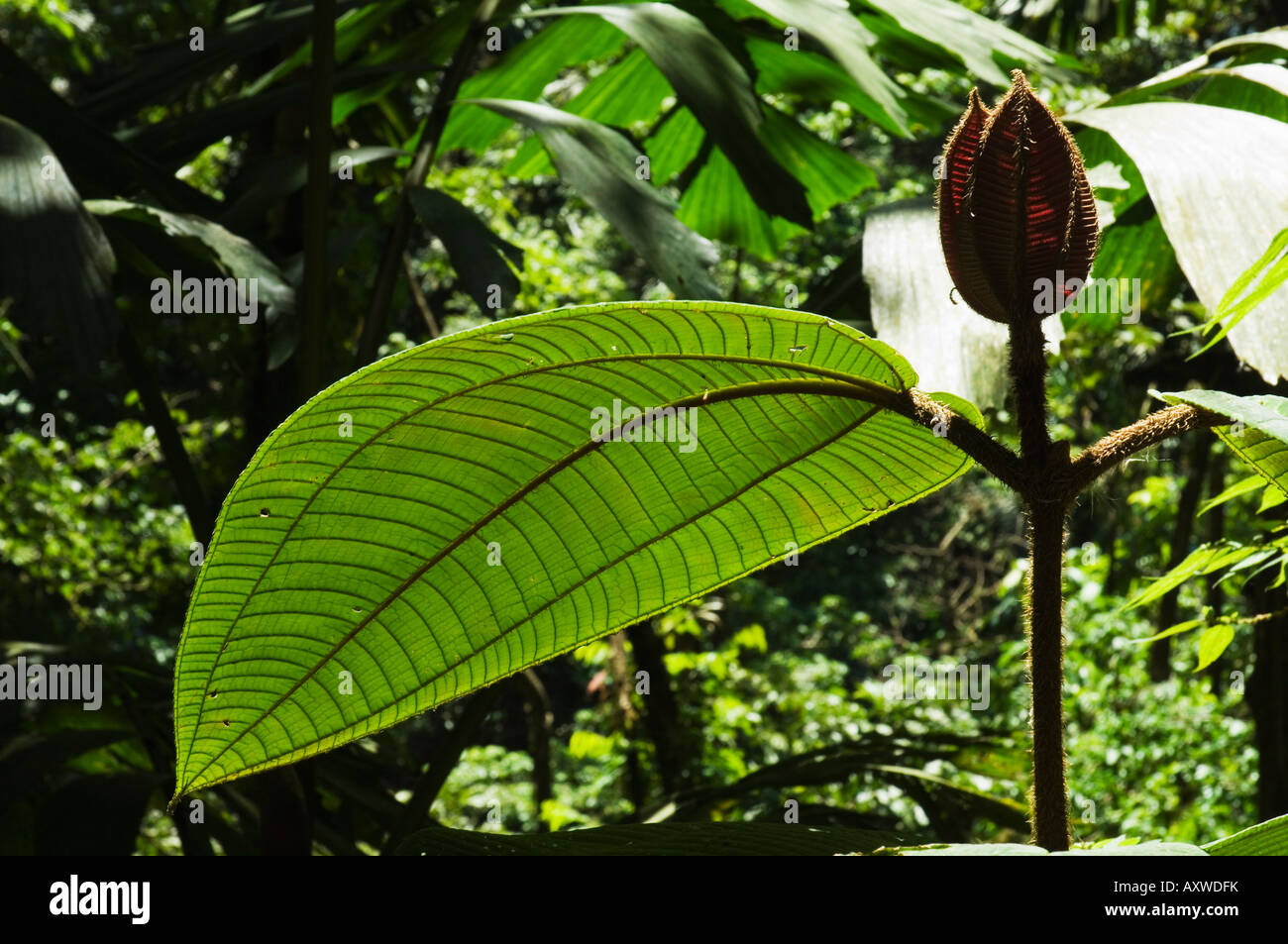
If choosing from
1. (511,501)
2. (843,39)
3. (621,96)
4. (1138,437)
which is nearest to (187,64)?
(621,96)

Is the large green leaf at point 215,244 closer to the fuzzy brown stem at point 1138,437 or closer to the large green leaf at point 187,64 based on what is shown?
the large green leaf at point 187,64

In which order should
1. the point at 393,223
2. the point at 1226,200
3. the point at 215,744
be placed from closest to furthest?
the point at 215,744 → the point at 1226,200 → the point at 393,223

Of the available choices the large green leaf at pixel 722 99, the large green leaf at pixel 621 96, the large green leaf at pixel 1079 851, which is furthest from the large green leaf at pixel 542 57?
the large green leaf at pixel 1079 851

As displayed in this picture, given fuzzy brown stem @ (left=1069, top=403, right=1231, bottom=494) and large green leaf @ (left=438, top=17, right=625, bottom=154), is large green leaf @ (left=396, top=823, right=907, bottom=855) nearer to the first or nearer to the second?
fuzzy brown stem @ (left=1069, top=403, right=1231, bottom=494)

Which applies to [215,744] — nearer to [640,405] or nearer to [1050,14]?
[640,405]

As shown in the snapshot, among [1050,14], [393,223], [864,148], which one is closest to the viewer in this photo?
[393,223]

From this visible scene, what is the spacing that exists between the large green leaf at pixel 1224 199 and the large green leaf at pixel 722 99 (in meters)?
0.40

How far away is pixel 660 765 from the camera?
3271 mm

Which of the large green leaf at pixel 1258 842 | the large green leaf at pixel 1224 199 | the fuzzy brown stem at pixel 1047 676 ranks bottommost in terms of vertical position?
the large green leaf at pixel 1258 842

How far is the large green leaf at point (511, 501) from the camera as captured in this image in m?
0.32

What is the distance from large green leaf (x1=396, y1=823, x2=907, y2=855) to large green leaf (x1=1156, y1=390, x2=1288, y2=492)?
6.1 inches

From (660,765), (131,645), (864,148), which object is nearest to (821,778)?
(660,765)

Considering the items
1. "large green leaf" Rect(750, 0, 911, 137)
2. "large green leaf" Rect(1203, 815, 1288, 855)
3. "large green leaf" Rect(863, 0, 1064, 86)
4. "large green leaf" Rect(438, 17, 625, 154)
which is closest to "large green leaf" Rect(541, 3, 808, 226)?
"large green leaf" Rect(750, 0, 911, 137)

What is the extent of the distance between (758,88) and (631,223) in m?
0.53
